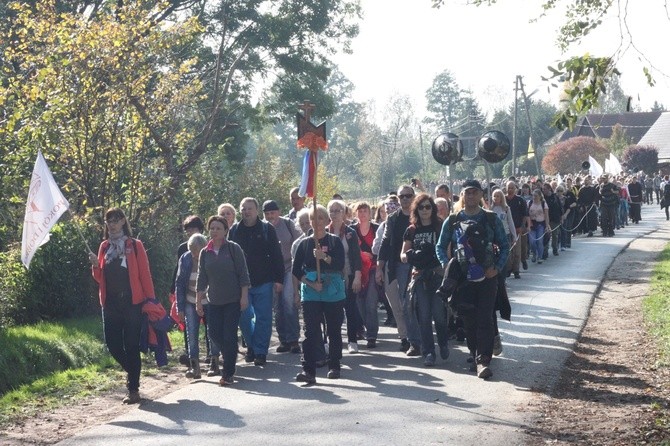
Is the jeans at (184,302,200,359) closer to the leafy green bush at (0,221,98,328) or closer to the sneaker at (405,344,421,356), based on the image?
the sneaker at (405,344,421,356)

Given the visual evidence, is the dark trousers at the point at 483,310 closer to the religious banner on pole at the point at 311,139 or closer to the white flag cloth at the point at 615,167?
the religious banner on pole at the point at 311,139

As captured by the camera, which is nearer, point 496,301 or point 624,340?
point 496,301

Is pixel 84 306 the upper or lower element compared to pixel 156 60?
lower

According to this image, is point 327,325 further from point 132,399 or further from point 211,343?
point 132,399

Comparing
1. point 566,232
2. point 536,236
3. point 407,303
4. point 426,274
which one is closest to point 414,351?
point 407,303

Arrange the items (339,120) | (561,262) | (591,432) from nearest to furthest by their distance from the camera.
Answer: (591,432), (561,262), (339,120)

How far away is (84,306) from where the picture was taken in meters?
16.8

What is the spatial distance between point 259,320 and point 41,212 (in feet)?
9.93

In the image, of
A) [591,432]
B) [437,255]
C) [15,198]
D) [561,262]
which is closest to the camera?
[591,432]

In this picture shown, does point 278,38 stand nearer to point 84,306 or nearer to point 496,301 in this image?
point 84,306

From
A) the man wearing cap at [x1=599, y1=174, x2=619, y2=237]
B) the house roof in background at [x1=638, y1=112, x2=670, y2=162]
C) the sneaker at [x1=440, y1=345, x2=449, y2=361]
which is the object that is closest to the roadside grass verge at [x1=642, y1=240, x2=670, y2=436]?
the sneaker at [x1=440, y1=345, x2=449, y2=361]

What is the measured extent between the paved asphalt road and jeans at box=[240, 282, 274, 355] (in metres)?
0.28

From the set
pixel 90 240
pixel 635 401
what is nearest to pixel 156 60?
pixel 90 240

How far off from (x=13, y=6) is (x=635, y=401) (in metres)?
13.0
